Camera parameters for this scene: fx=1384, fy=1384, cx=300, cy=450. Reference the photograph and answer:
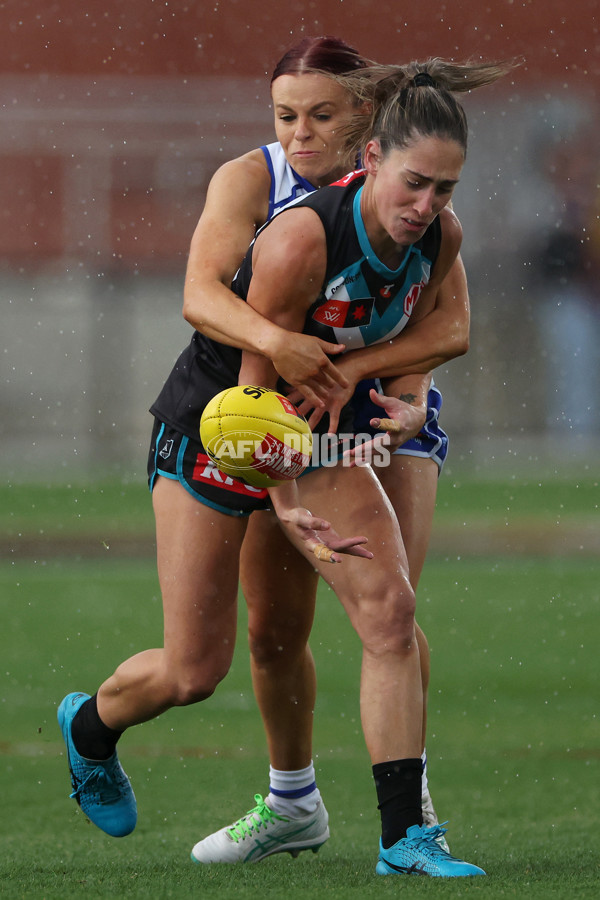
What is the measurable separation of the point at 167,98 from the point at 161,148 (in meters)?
0.68

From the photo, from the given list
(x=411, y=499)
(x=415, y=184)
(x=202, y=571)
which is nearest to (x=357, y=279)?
(x=415, y=184)

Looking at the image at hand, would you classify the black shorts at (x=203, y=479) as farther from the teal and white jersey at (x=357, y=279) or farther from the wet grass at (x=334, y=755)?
the wet grass at (x=334, y=755)

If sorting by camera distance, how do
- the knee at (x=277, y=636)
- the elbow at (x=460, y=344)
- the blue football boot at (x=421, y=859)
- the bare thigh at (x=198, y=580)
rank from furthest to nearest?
the knee at (x=277, y=636) < the elbow at (x=460, y=344) < the bare thigh at (x=198, y=580) < the blue football boot at (x=421, y=859)

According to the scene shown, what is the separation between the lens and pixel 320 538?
11.8ft

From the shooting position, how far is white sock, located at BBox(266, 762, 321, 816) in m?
4.38

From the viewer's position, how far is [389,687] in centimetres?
362

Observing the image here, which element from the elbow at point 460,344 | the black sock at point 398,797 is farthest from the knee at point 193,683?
the elbow at point 460,344

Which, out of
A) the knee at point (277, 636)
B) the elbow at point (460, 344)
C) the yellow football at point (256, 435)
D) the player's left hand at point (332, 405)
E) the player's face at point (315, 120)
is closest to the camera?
the yellow football at point (256, 435)

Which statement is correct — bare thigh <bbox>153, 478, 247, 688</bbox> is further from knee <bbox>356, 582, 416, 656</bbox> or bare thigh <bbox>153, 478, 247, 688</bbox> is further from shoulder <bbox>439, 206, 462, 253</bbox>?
shoulder <bbox>439, 206, 462, 253</bbox>

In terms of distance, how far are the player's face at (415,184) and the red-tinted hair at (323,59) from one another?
2.34ft

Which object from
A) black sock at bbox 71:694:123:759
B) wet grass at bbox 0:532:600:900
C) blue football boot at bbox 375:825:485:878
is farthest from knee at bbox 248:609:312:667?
blue football boot at bbox 375:825:485:878

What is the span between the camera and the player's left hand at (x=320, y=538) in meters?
3.49

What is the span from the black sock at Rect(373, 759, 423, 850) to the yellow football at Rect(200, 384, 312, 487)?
81cm

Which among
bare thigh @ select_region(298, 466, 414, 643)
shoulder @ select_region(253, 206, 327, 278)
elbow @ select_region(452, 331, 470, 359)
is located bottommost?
bare thigh @ select_region(298, 466, 414, 643)
